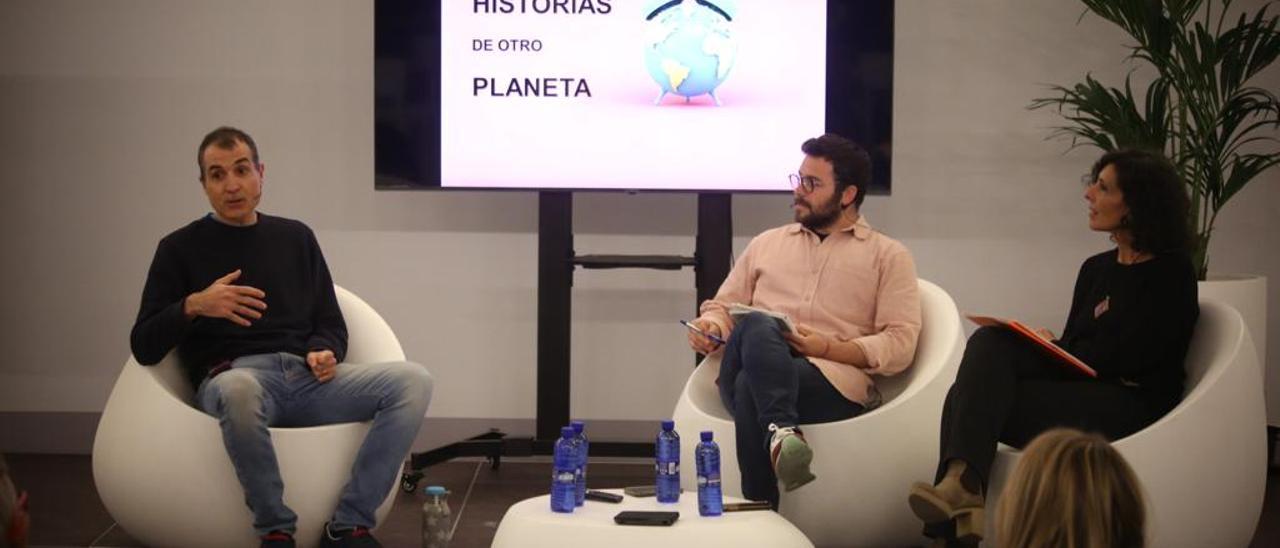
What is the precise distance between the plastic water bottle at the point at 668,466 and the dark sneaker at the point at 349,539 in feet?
2.67

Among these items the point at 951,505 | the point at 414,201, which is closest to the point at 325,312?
the point at 414,201

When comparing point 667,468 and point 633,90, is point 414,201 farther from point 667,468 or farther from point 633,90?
point 667,468

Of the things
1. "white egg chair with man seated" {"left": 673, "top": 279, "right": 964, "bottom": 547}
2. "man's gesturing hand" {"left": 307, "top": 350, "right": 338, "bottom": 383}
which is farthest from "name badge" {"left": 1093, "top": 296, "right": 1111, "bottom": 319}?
"man's gesturing hand" {"left": 307, "top": 350, "right": 338, "bottom": 383}

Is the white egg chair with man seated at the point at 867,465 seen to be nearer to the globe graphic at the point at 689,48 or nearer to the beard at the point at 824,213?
the beard at the point at 824,213

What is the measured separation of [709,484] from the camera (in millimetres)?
3646

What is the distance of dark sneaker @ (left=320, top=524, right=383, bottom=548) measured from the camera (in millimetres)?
3986

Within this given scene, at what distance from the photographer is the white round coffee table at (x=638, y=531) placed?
3.45 meters

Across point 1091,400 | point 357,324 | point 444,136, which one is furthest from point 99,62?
point 1091,400

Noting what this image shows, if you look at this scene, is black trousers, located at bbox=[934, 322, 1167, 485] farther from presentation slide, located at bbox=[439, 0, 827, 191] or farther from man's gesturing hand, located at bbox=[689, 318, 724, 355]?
presentation slide, located at bbox=[439, 0, 827, 191]

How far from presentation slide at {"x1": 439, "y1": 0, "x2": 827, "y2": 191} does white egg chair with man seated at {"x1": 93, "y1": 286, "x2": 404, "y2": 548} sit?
1.56 meters

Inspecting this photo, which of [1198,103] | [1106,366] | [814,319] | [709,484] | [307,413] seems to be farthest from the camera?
[1198,103]

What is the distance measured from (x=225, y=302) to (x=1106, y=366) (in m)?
2.32

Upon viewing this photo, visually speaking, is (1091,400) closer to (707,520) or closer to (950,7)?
(707,520)

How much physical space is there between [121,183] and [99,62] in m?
0.47
